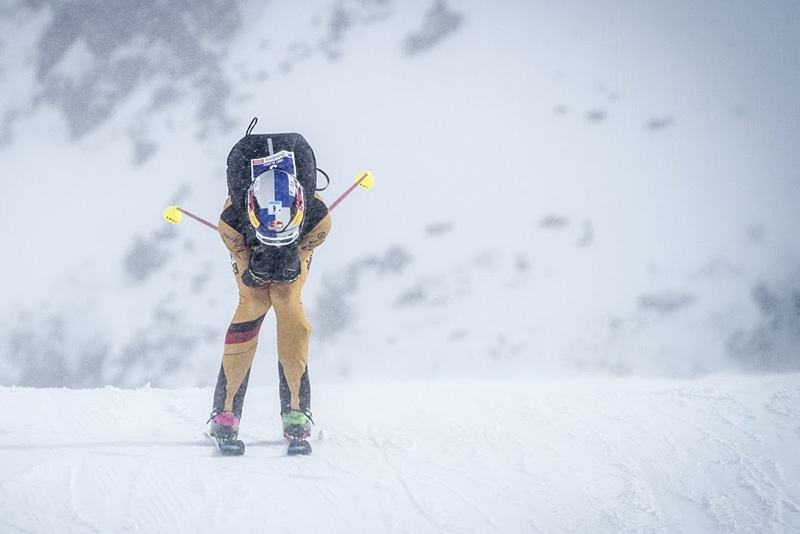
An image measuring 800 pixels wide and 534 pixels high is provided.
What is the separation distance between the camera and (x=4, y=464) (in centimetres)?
336

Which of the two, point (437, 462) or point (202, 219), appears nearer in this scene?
point (437, 462)

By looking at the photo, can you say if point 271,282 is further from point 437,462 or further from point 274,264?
point 437,462

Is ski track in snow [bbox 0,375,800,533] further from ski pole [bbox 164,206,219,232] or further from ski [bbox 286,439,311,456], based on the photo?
ski pole [bbox 164,206,219,232]

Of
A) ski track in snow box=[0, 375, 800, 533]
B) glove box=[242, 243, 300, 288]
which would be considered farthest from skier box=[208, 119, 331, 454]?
ski track in snow box=[0, 375, 800, 533]

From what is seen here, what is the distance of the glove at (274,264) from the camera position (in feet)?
11.6

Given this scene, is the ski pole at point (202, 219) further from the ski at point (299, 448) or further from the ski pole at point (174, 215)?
the ski at point (299, 448)

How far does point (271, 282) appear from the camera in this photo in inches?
147

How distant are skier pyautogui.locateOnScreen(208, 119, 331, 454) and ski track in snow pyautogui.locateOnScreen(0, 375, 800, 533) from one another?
26 cm

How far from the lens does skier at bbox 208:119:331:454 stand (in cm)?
365

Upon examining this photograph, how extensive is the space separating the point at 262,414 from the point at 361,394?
2.44 feet

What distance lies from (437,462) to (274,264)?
139cm

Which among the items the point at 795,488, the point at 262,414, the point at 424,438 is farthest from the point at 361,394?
the point at 795,488

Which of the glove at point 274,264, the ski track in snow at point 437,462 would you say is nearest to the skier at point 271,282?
the glove at point 274,264

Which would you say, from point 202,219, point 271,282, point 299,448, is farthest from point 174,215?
point 299,448
